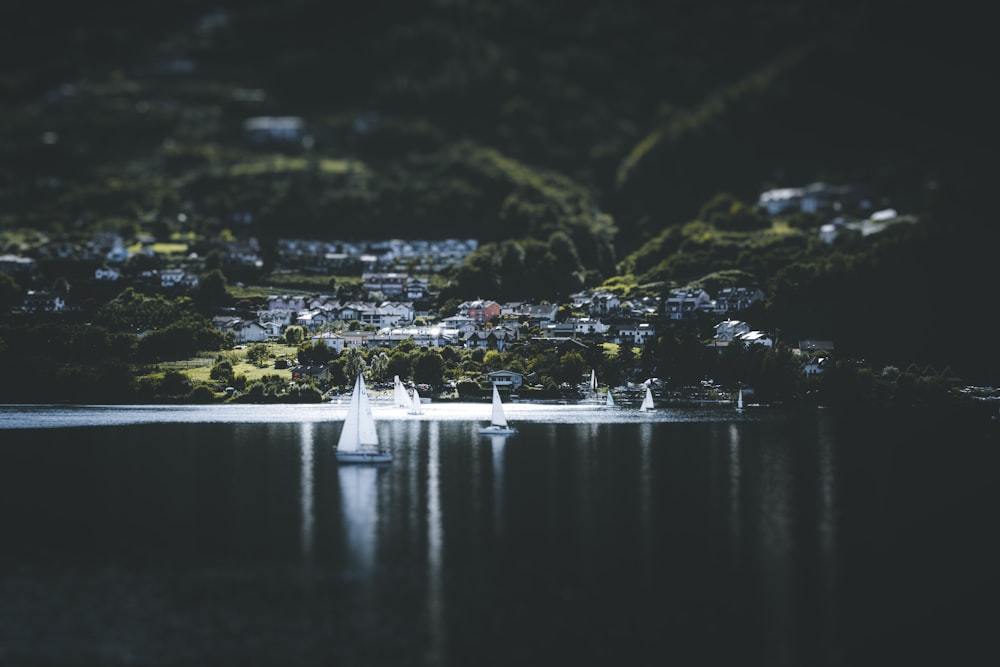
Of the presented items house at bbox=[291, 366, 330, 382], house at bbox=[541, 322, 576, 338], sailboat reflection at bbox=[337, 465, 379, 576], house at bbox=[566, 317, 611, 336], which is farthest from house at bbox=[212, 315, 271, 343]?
sailboat reflection at bbox=[337, 465, 379, 576]

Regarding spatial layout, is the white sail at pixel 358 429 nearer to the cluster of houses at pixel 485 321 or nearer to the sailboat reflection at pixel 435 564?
the sailboat reflection at pixel 435 564

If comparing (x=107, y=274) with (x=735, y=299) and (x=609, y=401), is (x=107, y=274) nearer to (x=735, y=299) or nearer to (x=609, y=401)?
(x=609, y=401)

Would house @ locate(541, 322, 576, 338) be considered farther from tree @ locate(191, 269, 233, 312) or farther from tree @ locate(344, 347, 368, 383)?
tree @ locate(191, 269, 233, 312)

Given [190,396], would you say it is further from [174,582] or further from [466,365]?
[174,582]

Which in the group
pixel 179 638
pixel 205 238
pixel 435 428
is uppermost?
pixel 205 238

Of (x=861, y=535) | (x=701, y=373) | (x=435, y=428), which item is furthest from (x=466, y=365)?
(x=861, y=535)

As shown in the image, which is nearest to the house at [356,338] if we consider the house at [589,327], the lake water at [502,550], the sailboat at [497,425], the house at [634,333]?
the house at [589,327]

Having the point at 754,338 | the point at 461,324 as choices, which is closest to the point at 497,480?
the point at 754,338

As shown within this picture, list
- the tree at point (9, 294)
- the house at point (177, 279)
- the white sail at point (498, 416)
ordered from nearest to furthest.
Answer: the white sail at point (498, 416) < the tree at point (9, 294) < the house at point (177, 279)
